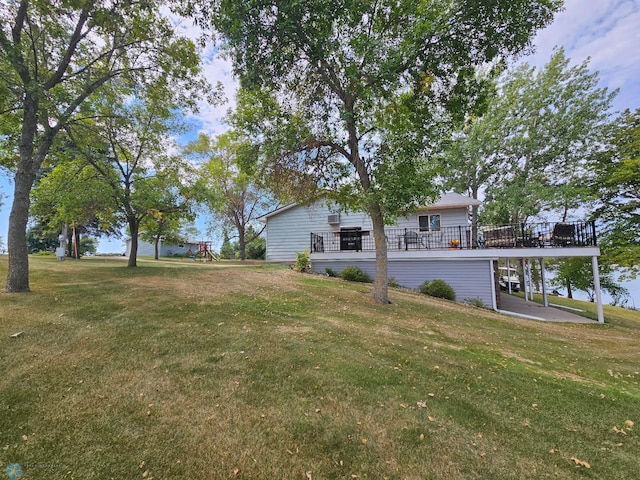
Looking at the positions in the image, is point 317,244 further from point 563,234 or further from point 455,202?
point 563,234

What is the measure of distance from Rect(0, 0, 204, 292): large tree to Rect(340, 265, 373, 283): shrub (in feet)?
32.8

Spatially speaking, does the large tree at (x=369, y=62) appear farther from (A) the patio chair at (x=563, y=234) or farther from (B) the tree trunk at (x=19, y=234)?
(A) the patio chair at (x=563, y=234)

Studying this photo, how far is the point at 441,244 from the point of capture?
14945mm

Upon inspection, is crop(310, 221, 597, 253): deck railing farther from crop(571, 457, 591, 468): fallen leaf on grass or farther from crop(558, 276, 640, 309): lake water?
crop(558, 276, 640, 309): lake water

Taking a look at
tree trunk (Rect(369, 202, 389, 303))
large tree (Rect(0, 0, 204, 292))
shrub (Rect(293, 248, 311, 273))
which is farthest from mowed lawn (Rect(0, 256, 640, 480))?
shrub (Rect(293, 248, 311, 273))

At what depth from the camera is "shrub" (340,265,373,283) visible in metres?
13.4

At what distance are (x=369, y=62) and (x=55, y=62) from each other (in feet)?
31.6

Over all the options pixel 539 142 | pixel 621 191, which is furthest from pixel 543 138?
pixel 621 191

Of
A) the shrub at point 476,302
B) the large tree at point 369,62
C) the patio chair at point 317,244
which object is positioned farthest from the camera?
the patio chair at point 317,244

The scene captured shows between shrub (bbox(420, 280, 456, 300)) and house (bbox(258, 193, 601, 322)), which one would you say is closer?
house (bbox(258, 193, 601, 322))

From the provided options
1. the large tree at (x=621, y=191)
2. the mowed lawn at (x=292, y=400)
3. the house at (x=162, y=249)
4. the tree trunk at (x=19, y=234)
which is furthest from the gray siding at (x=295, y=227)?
the house at (x=162, y=249)

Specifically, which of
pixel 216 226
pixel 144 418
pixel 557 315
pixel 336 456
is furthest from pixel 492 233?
pixel 216 226

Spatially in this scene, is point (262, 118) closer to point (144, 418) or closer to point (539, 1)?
point (539, 1)

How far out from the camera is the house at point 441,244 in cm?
1155
